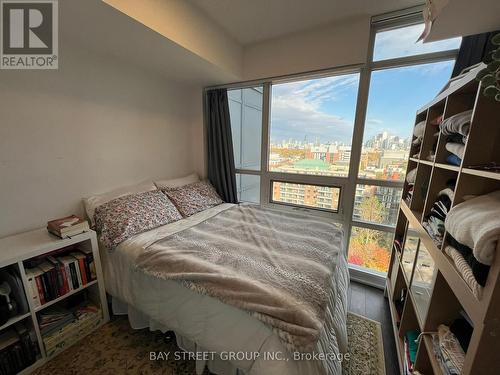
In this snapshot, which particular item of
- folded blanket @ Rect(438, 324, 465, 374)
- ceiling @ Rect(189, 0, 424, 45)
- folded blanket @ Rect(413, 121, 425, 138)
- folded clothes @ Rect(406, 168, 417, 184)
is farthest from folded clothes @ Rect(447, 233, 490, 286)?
ceiling @ Rect(189, 0, 424, 45)

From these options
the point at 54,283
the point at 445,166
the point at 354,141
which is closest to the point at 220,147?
the point at 354,141

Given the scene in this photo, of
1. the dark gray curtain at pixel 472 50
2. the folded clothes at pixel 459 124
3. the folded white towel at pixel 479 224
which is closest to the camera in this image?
the folded white towel at pixel 479 224

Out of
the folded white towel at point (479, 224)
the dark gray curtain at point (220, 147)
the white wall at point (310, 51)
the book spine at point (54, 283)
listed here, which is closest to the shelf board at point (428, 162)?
the folded white towel at point (479, 224)

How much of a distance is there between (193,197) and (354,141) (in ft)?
6.00

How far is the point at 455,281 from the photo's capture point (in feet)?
2.56

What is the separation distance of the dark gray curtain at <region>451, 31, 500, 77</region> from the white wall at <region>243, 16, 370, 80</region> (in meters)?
0.67

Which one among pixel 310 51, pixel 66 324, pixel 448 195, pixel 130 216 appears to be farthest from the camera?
pixel 310 51

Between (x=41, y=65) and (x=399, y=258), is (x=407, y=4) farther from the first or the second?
(x=41, y=65)

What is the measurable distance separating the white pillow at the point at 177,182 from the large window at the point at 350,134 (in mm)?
611

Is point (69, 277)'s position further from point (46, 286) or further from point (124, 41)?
point (124, 41)

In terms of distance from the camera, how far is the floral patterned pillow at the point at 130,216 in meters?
1.59

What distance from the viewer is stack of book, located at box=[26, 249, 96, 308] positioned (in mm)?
1321

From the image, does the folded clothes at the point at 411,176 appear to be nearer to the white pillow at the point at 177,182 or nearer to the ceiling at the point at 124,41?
the ceiling at the point at 124,41

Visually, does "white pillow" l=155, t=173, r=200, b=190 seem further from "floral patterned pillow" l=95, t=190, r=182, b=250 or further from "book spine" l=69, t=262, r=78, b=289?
"book spine" l=69, t=262, r=78, b=289
